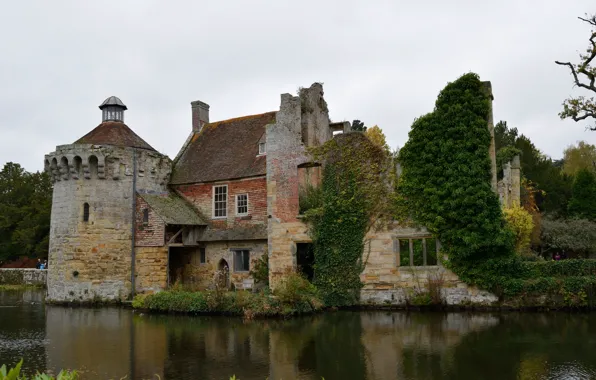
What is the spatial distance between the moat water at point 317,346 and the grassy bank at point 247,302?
758mm

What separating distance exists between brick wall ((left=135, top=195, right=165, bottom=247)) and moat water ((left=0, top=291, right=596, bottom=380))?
5.94 m

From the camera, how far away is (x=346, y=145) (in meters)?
23.3

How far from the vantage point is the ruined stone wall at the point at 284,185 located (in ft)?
77.5

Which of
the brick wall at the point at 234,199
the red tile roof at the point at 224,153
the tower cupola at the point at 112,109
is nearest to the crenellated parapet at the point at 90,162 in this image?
the brick wall at the point at 234,199

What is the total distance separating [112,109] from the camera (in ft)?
97.1

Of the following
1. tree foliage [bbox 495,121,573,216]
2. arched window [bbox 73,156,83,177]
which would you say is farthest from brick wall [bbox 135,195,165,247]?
tree foliage [bbox 495,121,573,216]

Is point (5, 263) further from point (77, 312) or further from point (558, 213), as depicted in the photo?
point (558, 213)

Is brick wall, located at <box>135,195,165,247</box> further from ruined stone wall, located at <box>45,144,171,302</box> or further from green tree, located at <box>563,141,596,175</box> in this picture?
green tree, located at <box>563,141,596,175</box>

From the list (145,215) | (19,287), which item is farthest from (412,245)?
(19,287)

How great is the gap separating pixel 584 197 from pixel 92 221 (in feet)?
112

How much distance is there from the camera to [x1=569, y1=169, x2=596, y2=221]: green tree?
38.4m

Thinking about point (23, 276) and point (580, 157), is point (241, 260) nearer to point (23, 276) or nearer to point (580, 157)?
point (23, 276)

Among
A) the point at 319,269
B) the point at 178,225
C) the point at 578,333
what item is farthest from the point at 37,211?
the point at 578,333

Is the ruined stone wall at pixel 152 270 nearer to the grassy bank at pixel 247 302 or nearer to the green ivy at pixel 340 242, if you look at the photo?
the grassy bank at pixel 247 302
